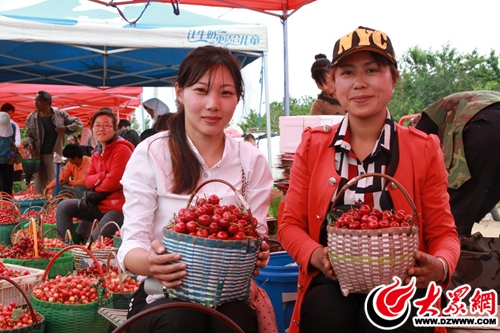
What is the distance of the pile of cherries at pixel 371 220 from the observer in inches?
65.0

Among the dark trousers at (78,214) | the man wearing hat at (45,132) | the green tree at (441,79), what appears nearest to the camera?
the dark trousers at (78,214)

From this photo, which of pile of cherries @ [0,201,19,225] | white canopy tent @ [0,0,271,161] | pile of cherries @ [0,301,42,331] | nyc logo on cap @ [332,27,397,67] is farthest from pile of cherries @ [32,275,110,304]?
white canopy tent @ [0,0,271,161]

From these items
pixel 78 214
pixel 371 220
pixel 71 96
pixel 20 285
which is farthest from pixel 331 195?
pixel 71 96

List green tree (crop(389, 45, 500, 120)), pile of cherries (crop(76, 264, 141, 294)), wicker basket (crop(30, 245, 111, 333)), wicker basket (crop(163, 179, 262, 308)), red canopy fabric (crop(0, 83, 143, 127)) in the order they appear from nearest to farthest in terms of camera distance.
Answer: wicker basket (crop(163, 179, 262, 308)), wicker basket (crop(30, 245, 111, 333)), pile of cherries (crop(76, 264, 141, 294)), red canopy fabric (crop(0, 83, 143, 127)), green tree (crop(389, 45, 500, 120))

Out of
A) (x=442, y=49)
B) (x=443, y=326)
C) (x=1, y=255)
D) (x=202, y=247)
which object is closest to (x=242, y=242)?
(x=202, y=247)

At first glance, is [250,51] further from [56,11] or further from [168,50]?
[56,11]

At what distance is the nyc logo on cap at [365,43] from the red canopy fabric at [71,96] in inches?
503

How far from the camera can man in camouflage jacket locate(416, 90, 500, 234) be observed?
2926 mm

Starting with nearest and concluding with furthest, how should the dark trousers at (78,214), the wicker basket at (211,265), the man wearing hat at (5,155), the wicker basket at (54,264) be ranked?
the wicker basket at (211,265)
the wicker basket at (54,264)
the dark trousers at (78,214)
the man wearing hat at (5,155)

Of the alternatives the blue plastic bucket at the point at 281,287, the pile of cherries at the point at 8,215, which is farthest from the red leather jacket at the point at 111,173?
the blue plastic bucket at the point at 281,287

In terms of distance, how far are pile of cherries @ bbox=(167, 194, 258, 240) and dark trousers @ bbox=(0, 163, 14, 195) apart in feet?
25.3

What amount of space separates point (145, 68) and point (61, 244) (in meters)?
5.06

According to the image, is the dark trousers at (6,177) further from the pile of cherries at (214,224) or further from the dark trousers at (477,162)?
the pile of cherries at (214,224)

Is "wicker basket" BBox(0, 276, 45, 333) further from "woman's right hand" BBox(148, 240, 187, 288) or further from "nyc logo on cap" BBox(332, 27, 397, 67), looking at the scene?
"nyc logo on cap" BBox(332, 27, 397, 67)
